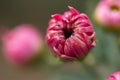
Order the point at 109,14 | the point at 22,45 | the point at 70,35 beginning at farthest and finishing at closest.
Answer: the point at 22,45, the point at 109,14, the point at 70,35

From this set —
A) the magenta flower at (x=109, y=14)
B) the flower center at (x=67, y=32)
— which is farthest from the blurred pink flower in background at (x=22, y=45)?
the flower center at (x=67, y=32)

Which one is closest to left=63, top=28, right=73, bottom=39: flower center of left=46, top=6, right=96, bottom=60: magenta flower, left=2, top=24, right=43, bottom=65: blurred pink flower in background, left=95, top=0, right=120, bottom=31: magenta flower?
left=46, top=6, right=96, bottom=60: magenta flower

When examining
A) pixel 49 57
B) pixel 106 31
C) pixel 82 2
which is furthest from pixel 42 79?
pixel 106 31

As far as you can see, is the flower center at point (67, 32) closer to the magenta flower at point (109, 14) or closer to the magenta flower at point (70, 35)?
the magenta flower at point (70, 35)

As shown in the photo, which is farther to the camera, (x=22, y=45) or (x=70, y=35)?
(x=22, y=45)

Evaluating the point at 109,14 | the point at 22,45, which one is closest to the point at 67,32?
the point at 109,14

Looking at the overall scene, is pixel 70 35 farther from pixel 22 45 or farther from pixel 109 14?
pixel 22 45

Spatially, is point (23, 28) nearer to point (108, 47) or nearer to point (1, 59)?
point (108, 47)
